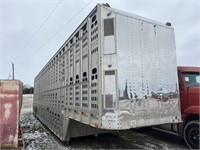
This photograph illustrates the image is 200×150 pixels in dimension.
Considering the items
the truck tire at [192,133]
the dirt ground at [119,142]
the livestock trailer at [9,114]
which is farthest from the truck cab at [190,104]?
the livestock trailer at [9,114]

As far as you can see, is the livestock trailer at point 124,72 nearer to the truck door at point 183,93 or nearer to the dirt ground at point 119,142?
the truck door at point 183,93

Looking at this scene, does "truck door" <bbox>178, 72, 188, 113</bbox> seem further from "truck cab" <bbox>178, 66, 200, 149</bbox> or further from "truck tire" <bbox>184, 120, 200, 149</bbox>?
"truck tire" <bbox>184, 120, 200, 149</bbox>

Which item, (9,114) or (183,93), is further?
(9,114)

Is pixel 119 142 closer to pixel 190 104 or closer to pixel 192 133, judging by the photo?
pixel 192 133

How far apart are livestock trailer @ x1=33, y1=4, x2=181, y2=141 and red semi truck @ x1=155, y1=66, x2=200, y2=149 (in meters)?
0.72

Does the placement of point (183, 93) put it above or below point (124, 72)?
below

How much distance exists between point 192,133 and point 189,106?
734 millimetres

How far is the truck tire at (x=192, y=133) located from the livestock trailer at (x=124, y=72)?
717 mm

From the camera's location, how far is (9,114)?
19.6ft

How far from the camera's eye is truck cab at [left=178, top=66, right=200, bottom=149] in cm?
532

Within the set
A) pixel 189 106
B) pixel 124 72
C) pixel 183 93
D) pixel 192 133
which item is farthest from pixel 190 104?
pixel 124 72

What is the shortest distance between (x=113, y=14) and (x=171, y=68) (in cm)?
205

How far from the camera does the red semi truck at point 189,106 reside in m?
5.32

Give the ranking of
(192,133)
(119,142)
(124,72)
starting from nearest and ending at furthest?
(124,72) < (192,133) < (119,142)
